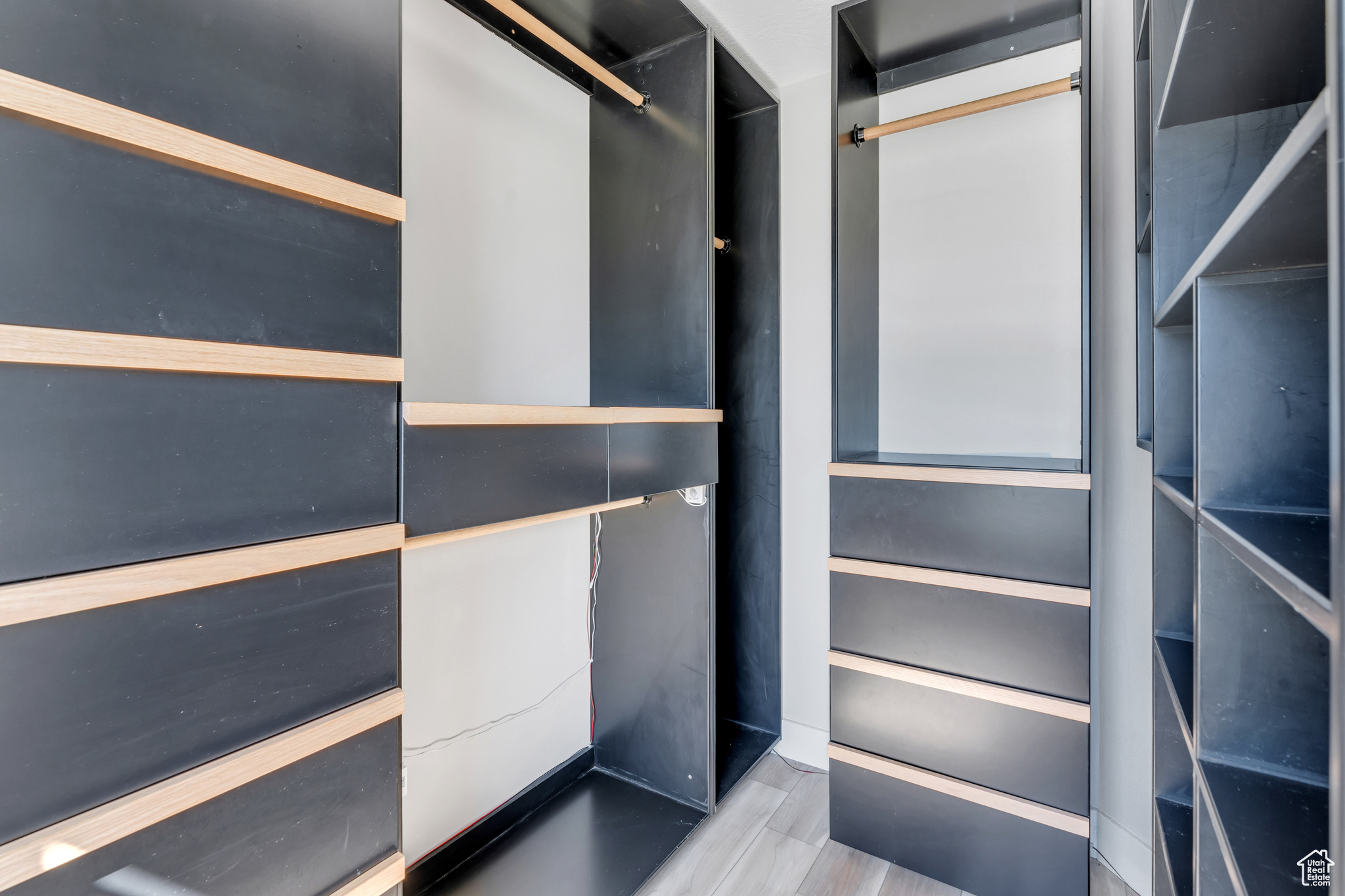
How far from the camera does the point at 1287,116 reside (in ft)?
3.41

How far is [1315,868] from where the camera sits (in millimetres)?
661

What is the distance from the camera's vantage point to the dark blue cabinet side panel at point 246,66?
2.01 ft

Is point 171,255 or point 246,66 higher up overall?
point 246,66

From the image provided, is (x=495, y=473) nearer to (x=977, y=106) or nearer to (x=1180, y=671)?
(x=1180, y=671)

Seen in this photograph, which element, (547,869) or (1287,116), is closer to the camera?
(1287,116)

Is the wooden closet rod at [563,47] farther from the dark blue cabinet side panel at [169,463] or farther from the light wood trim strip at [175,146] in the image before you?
the dark blue cabinet side panel at [169,463]

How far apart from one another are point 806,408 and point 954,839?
1.36 metres

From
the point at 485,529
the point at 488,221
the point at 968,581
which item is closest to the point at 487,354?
the point at 488,221

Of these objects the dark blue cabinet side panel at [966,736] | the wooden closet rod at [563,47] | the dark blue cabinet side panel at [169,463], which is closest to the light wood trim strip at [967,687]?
the dark blue cabinet side panel at [966,736]

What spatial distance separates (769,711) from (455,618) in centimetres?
131

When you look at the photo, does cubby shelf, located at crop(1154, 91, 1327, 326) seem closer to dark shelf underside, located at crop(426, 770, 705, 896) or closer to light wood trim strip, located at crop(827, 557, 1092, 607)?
light wood trim strip, located at crop(827, 557, 1092, 607)

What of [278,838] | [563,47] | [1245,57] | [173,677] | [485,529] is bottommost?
[278,838]

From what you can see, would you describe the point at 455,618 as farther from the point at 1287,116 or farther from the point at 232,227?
the point at 1287,116


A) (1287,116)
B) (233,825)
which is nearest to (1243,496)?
(1287,116)
